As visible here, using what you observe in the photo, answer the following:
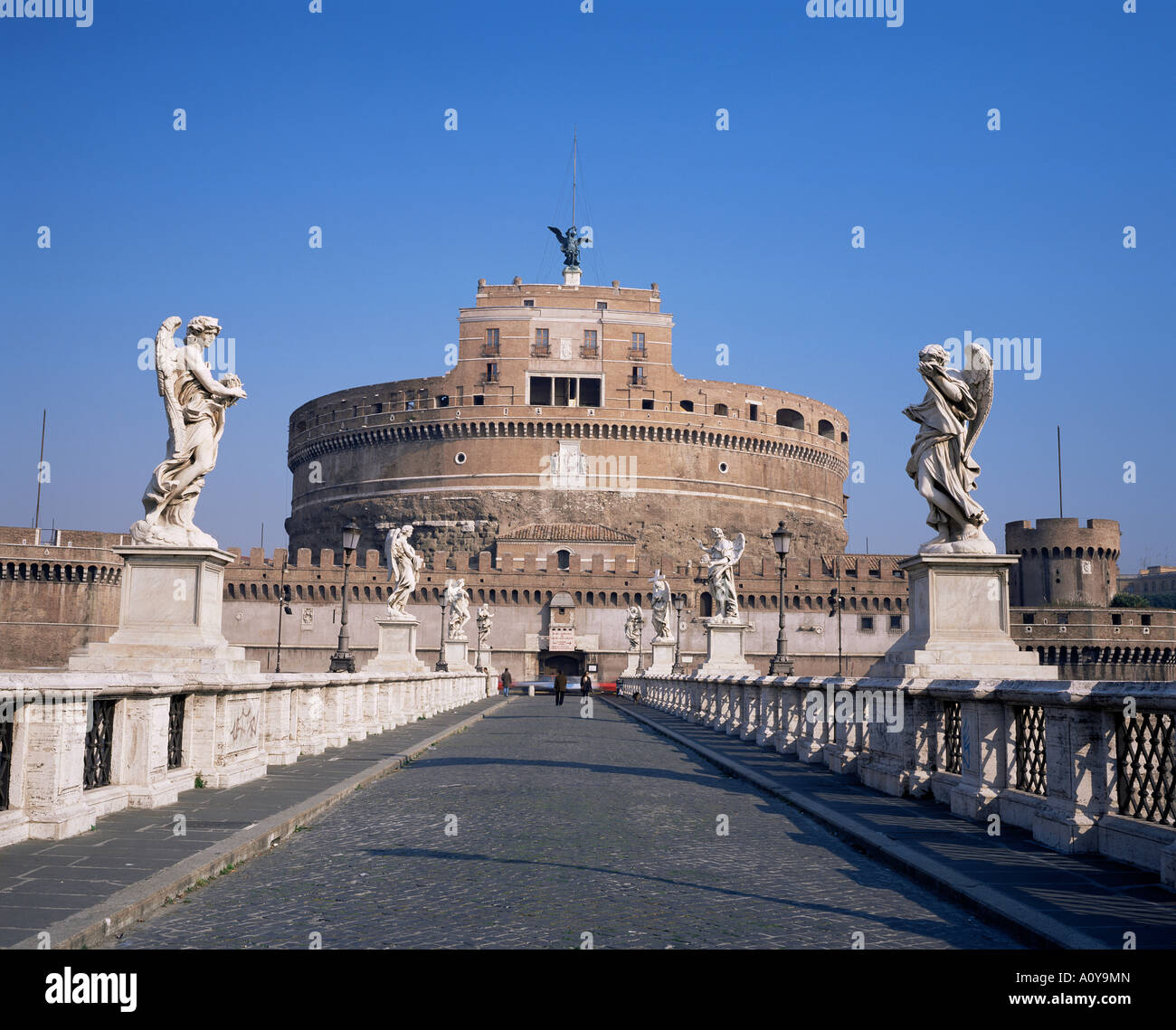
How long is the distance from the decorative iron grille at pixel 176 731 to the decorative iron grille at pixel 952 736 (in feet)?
16.9

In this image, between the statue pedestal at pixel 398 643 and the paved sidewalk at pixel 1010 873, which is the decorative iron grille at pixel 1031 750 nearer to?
the paved sidewalk at pixel 1010 873

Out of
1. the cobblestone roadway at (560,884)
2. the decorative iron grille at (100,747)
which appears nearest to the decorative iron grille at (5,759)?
the decorative iron grille at (100,747)

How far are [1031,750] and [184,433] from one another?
638cm

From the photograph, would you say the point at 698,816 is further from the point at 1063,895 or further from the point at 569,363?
the point at 569,363

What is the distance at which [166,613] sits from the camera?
8.73 meters

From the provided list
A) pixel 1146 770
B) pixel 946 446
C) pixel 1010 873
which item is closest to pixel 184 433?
pixel 946 446

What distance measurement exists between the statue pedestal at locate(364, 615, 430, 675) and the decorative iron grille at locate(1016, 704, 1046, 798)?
55.2 ft

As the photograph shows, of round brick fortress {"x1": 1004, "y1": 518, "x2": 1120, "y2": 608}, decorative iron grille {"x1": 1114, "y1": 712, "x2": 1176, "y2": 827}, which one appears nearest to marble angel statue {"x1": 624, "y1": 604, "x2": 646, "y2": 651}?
round brick fortress {"x1": 1004, "y1": 518, "x2": 1120, "y2": 608}

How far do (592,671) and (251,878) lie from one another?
6226 cm

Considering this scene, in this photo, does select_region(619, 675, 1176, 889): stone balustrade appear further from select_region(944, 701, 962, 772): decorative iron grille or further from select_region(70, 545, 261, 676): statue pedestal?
select_region(70, 545, 261, 676): statue pedestal

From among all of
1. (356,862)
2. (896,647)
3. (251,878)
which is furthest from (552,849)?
(896,647)

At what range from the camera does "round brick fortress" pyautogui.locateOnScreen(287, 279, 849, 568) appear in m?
76.7

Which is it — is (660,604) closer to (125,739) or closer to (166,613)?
(166,613)
